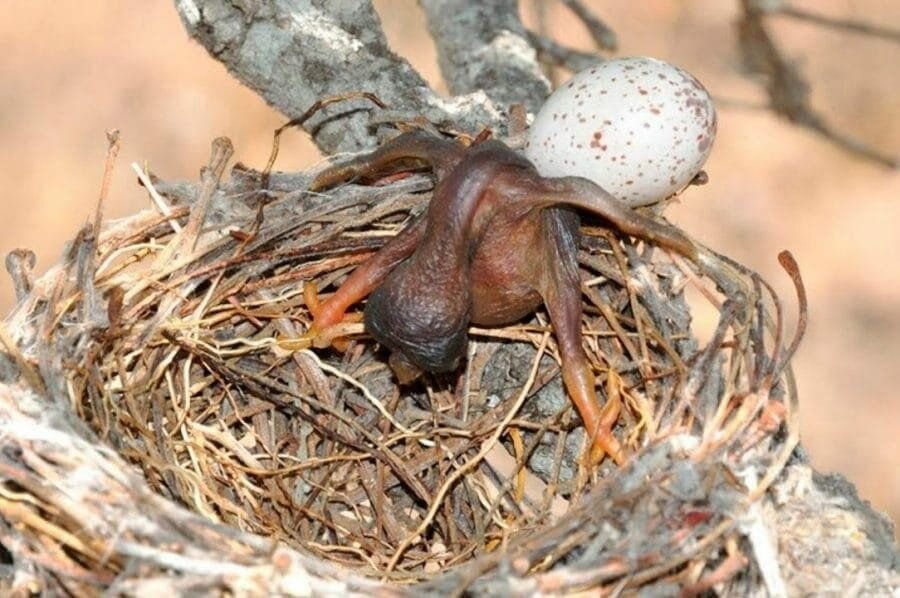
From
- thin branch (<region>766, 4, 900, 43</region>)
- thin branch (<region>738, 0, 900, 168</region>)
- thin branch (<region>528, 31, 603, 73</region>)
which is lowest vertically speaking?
thin branch (<region>738, 0, 900, 168</region>)

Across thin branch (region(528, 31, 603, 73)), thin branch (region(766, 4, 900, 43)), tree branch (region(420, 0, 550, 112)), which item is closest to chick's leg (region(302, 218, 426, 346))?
tree branch (region(420, 0, 550, 112))

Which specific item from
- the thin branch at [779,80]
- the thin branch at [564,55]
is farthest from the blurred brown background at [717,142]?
the thin branch at [564,55]

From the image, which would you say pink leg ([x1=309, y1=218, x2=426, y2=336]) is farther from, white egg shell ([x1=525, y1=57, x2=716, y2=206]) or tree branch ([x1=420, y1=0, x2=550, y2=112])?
A: tree branch ([x1=420, y1=0, x2=550, y2=112])

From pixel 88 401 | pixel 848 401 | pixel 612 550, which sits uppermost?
pixel 88 401

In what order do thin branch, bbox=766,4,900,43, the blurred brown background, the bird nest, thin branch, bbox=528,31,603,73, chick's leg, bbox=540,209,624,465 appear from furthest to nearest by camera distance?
the blurred brown background < thin branch, bbox=528,31,603,73 < thin branch, bbox=766,4,900,43 < chick's leg, bbox=540,209,624,465 < the bird nest

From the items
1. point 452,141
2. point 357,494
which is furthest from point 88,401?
point 452,141

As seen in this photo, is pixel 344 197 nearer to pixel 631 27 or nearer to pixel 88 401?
pixel 88 401

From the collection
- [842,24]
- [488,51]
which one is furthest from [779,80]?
[488,51]
